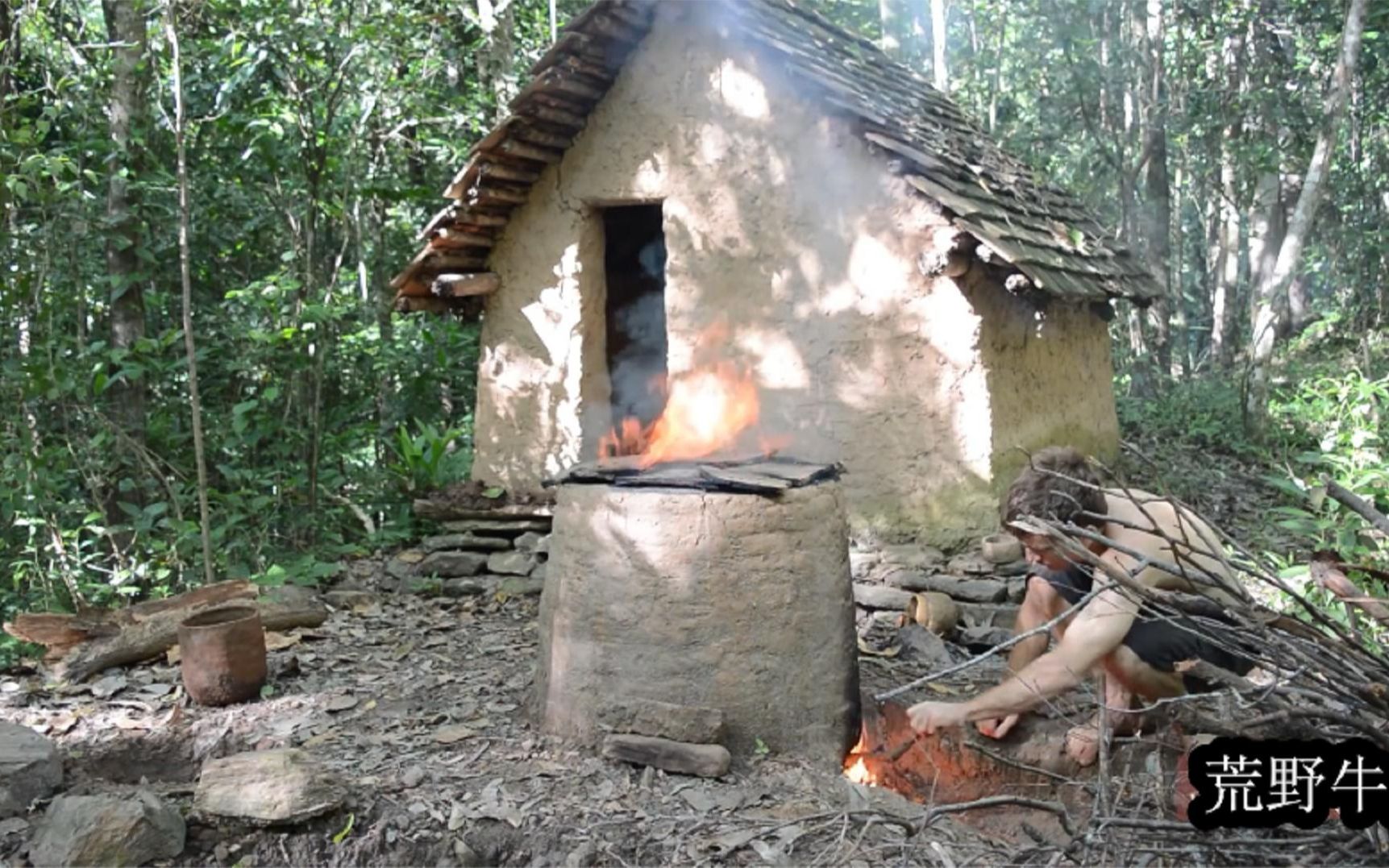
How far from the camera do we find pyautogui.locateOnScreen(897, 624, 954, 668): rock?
17.9ft

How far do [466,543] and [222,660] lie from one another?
2.51 meters

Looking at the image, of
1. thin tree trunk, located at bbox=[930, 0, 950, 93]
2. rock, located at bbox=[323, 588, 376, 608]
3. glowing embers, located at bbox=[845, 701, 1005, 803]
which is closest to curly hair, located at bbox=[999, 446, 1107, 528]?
glowing embers, located at bbox=[845, 701, 1005, 803]

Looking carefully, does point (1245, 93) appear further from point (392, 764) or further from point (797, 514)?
point (392, 764)

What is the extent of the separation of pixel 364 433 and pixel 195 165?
8.63ft

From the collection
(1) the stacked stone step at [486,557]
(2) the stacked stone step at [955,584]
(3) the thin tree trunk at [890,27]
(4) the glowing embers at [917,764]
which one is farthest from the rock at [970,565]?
(3) the thin tree trunk at [890,27]

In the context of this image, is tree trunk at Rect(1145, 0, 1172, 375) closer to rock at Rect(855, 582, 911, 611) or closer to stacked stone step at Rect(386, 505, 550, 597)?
rock at Rect(855, 582, 911, 611)

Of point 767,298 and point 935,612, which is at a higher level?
point 767,298

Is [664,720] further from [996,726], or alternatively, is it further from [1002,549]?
[1002,549]

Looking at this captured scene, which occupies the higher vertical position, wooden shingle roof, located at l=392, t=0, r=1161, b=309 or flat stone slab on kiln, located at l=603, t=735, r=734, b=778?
wooden shingle roof, located at l=392, t=0, r=1161, b=309

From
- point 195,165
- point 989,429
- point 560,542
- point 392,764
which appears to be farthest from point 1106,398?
point 195,165

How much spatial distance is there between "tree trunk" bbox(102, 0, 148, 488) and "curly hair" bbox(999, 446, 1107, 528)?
19.6 ft

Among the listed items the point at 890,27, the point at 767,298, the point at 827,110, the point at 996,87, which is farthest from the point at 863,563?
the point at 996,87

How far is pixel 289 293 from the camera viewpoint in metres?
8.13

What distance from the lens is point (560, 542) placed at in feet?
14.1
